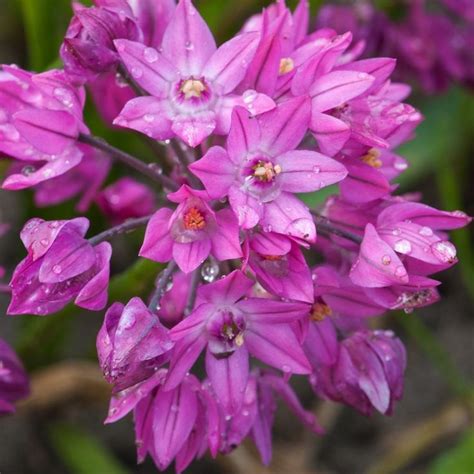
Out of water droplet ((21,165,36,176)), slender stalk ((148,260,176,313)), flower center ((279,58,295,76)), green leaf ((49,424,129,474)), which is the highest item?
flower center ((279,58,295,76))

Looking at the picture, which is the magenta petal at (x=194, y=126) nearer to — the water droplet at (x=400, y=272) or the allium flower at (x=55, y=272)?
the allium flower at (x=55, y=272)

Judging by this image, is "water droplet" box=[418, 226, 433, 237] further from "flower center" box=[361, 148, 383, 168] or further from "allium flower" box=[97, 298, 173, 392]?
"allium flower" box=[97, 298, 173, 392]

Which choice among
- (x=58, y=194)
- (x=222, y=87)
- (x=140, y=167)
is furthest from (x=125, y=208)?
(x=222, y=87)

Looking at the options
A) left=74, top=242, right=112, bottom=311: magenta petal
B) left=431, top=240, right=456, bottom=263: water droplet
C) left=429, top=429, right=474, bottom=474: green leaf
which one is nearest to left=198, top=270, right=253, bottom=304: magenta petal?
left=74, top=242, right=112, bottom=311: magenta petal

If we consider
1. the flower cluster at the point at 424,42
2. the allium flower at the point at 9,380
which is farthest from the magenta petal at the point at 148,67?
the flower cluster at the point at 424,42

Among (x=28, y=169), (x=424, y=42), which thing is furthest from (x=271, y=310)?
(x=424, y=42)

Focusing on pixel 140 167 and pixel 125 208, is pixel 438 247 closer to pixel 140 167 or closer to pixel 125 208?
pixel 140 167
